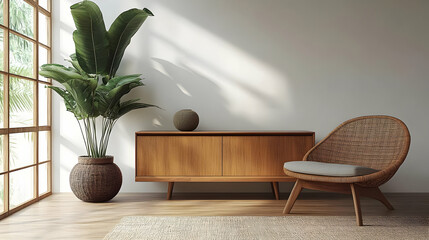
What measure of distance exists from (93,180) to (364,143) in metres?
2.48

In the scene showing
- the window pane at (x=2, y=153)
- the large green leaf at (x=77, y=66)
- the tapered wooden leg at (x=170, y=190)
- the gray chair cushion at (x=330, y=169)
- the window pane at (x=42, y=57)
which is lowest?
the tapered wooden leg at (x=170, y=190)

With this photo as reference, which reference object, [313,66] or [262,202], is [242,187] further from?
[313,66]

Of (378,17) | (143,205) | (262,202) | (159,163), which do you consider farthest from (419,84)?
(143,205)

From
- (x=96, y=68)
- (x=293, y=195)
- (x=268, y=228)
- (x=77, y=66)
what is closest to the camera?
(x=268, y=228)

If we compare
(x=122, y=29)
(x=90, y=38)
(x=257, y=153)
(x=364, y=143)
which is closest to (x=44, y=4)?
(x=90, y=38)

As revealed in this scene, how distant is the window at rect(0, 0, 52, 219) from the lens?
3211 mm

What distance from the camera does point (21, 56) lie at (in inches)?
140

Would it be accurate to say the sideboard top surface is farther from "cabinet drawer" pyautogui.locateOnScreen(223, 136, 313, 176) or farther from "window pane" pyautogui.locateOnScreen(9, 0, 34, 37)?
"window pane" pyautogui.locateOnScreen(9, 0, 34, 37)

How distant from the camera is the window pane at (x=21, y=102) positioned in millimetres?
3371

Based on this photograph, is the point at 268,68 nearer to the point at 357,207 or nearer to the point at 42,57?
the point at 357,207

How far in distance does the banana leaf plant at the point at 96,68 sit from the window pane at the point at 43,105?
0.36m

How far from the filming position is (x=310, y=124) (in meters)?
4.33

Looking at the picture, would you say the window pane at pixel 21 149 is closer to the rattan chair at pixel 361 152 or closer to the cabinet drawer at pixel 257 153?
the cabinet drawer at pixel 257 153

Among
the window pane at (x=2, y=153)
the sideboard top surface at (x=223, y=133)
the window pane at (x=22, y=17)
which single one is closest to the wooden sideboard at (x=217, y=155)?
the sideboard top surface at (x=223, y=133)
